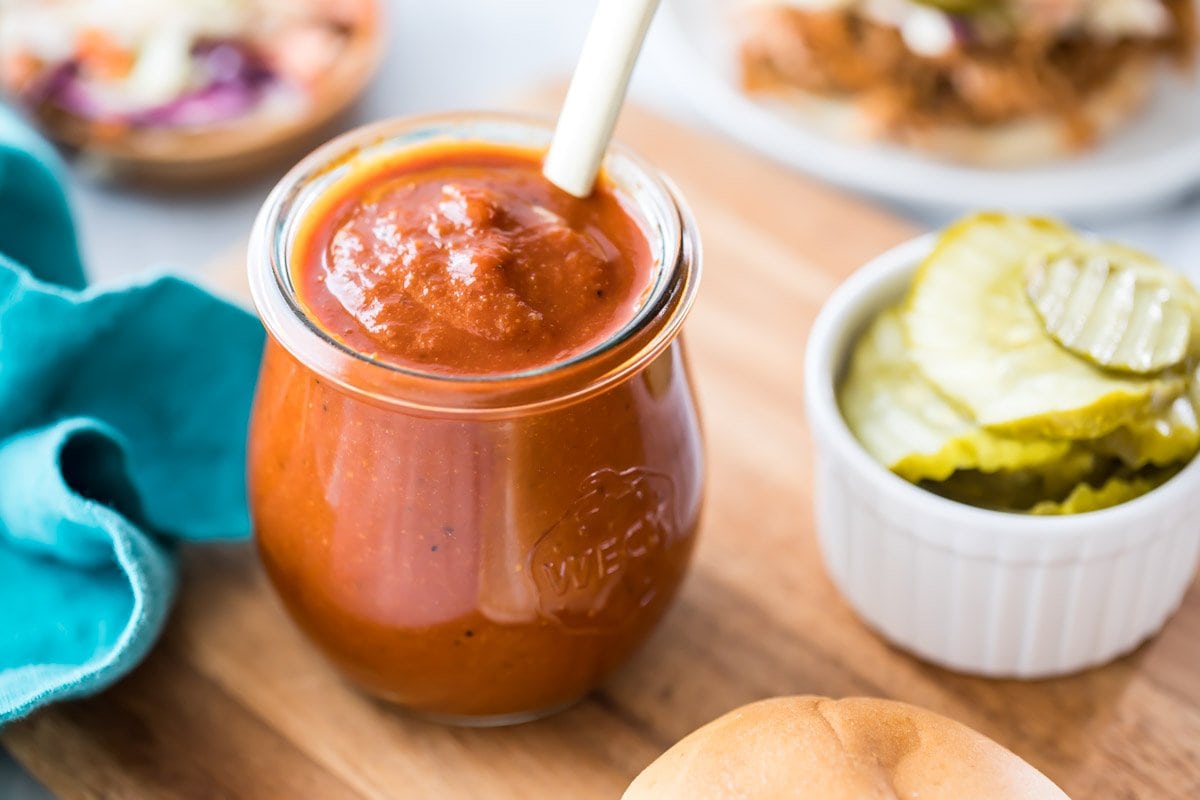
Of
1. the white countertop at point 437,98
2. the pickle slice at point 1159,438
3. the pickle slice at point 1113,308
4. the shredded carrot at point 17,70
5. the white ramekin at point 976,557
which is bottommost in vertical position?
the white countertop at point 437,98

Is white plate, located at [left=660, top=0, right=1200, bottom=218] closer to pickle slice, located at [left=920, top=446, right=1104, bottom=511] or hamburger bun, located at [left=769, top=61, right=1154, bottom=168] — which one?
hamburger bun, located at [left=769, top=61, right=1154, bottom=168]

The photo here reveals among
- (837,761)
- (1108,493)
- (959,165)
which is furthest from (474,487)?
(959,165)

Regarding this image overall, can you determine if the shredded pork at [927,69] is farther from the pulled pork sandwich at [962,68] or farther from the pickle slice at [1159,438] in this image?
the pickle slice at [1159,438]

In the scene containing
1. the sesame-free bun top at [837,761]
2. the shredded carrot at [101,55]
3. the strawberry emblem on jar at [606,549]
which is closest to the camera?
the sesame-free bun top at [837,761]

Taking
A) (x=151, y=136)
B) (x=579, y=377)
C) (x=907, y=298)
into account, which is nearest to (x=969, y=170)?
(x=907, y=298)

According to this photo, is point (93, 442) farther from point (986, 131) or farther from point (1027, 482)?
point (986, 131)

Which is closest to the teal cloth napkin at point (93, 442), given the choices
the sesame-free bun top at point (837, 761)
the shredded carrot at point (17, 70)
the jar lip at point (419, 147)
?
the jar lip at point (419, 147)
